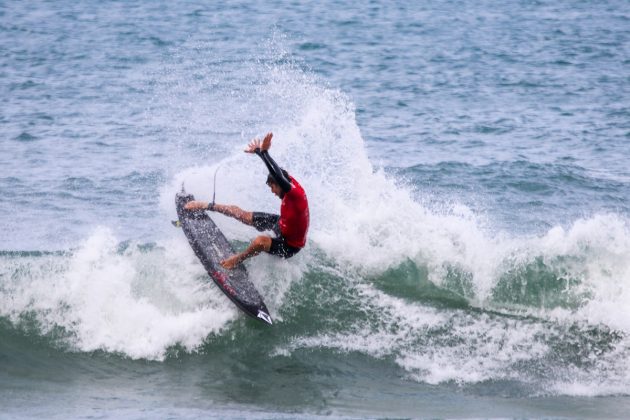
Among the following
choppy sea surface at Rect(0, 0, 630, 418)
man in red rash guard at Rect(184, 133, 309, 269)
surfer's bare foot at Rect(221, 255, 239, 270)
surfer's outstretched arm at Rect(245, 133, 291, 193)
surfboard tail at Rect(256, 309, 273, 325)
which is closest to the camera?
choppy sea surface at Rect(0, 0, 630, 418)

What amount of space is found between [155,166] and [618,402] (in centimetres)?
1094

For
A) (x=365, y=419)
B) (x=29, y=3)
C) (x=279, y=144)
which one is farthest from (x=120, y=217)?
(x=29, y=3)

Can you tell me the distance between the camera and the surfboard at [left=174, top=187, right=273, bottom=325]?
35.2 feet

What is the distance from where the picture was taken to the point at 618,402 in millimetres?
9555

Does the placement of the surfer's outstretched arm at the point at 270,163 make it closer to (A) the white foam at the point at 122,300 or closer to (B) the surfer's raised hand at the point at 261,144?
(B) the surfer's raised hand at the point at 261,144

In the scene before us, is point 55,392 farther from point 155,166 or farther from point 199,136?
point 199,136

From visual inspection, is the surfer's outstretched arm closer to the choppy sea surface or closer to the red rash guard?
the red rash guard

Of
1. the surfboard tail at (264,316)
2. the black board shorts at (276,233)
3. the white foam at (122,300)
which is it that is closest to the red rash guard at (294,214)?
the black board shorts at (276,233)

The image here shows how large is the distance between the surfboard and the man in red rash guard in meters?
0.18

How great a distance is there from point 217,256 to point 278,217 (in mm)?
970

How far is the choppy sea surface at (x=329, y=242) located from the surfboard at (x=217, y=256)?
0.91ft

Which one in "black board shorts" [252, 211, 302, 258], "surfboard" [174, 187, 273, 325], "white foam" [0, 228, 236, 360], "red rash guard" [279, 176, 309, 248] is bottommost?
"white foam" [0, 228, 236, 360]

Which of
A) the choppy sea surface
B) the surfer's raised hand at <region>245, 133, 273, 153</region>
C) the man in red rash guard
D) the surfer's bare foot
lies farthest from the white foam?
the surfer's raised hand at <region>245, 133, 273, 153</region>

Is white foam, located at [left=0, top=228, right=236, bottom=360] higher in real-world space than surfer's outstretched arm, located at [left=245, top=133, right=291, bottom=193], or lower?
lower
